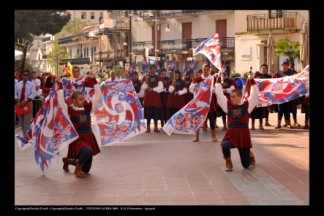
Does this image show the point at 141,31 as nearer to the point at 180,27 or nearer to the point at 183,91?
the point at 180,27

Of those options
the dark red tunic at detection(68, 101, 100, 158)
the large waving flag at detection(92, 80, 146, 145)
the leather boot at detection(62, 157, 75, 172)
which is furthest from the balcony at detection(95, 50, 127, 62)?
the dark red tunic at detection(68, 101, 100, 158)

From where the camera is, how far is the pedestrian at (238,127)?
1015cm

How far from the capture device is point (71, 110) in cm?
1037

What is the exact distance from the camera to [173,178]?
9586 millimetres

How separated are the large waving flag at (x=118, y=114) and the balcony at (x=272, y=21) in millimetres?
27945

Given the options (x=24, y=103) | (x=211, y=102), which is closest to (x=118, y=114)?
(x=211, y=102)

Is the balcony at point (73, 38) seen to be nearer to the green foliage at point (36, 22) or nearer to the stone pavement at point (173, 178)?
the green foliage at point (36, 22)

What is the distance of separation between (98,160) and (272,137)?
495 cm

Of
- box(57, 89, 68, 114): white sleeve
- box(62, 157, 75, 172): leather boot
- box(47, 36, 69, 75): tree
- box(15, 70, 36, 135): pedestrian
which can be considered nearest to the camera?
box(57, 89, 68, 114): white sleeve

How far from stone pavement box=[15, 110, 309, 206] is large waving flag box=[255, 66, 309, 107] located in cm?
274

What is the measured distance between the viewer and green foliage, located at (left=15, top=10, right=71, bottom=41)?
95.5 ft

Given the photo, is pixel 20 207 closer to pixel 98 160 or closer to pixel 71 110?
pixel 71 110

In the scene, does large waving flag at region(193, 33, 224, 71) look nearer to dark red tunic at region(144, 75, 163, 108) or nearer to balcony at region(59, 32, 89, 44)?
dark red tunic at region(144, 75, 163, 108)
